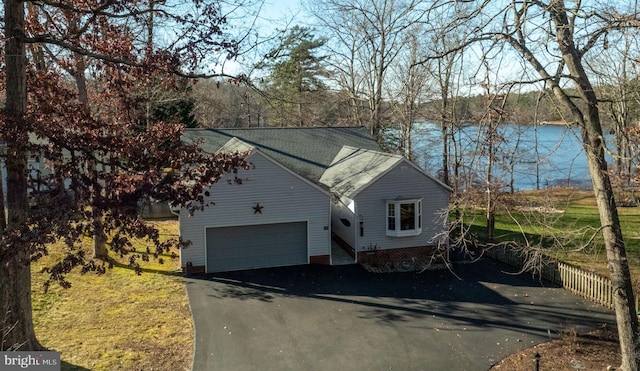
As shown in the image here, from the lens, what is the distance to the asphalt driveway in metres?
10.2

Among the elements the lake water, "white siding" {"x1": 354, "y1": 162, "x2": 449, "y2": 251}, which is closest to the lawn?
"white siding" {"x1": 354, "y1": 162, "x2": 449, "y2": 251}

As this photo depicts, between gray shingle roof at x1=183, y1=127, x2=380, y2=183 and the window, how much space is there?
15.5ft

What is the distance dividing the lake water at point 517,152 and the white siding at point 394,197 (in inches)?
71.2

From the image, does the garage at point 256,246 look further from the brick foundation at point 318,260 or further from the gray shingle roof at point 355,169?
the gray shingle roof at point 355,169

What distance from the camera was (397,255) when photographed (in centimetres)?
1811

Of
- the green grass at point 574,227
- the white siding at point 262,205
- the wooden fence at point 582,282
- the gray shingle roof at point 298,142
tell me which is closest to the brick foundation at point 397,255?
the white siding at point 262,205

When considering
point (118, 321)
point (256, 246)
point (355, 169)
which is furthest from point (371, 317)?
point (355, 169)

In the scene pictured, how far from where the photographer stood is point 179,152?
791 cm

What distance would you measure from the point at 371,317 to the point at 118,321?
689cm

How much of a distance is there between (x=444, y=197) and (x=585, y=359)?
29.4ft

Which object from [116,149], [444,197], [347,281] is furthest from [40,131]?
[444,197]

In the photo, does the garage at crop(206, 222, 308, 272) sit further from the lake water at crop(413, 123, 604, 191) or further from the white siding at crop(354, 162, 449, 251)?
the lake water at crop(413, 123, 604, 191)

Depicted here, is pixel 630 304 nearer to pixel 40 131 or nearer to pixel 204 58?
pixel 204 58

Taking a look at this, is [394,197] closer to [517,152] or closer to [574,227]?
[517,152]
